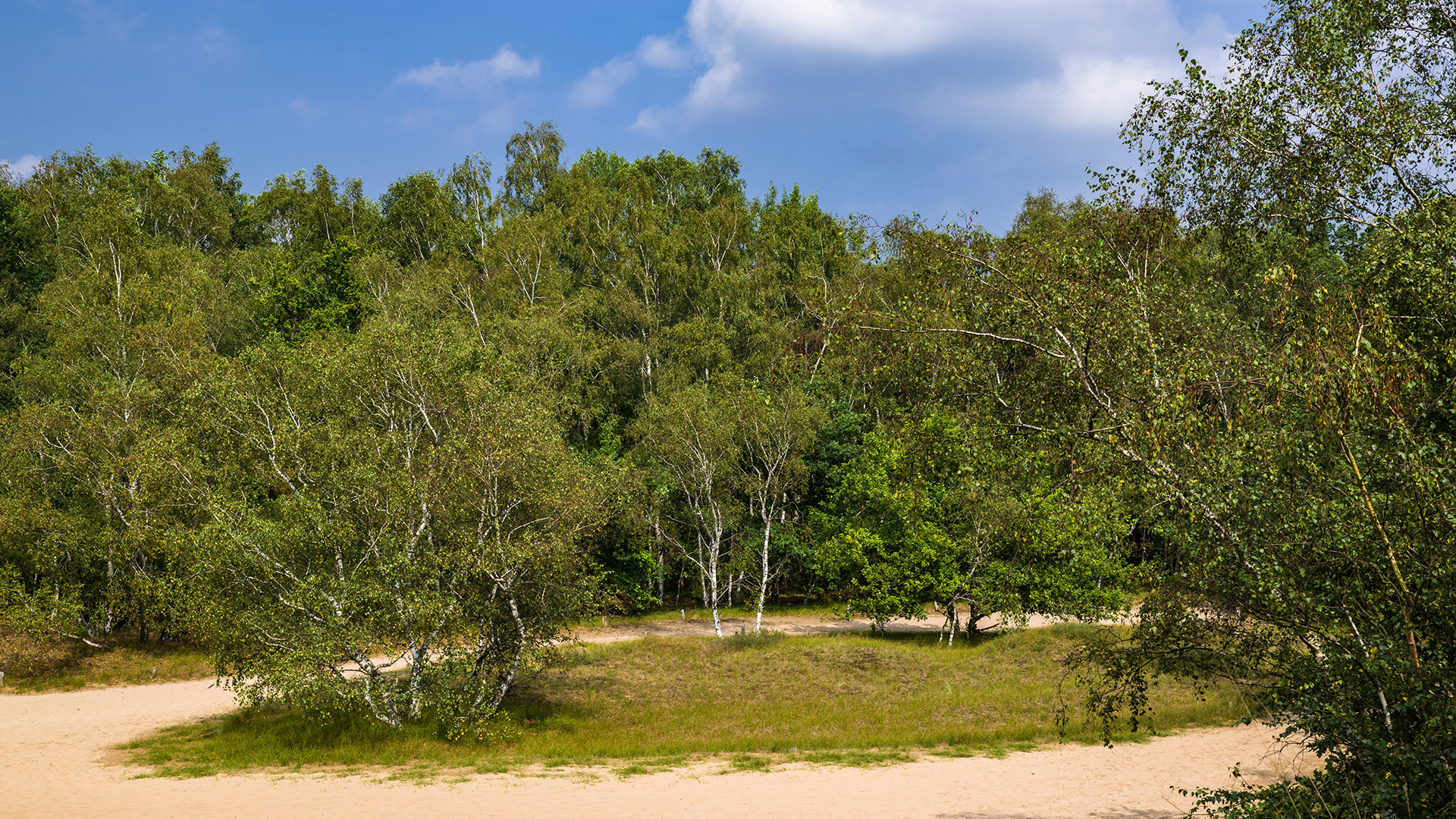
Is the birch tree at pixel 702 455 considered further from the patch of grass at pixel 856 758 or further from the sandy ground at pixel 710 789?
the sandy ground at pixel 710 789

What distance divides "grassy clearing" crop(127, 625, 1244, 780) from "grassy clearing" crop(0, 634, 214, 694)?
29.6 ft

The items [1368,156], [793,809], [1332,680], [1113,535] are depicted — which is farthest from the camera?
[793,809]

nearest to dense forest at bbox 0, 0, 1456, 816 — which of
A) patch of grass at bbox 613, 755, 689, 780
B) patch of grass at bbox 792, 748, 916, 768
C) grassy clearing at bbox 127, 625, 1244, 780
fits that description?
grassy clearing at bbox 127, 625, 1244, 780

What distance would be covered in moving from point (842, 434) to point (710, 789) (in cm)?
2651

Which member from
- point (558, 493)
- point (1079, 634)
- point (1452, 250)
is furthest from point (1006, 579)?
point (1452, 250)

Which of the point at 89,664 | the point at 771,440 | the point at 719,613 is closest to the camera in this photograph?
the point at 89,664

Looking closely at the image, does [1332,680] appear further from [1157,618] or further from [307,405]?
[307,405]

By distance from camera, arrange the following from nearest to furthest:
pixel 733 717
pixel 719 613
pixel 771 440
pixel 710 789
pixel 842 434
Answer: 1. pixel 710 789
2. pixel 733 717
3. pixel 771 440
4. pixel 719 613
5. pixel 842 434

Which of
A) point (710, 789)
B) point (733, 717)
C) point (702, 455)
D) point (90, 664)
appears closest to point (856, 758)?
point (710, 789)

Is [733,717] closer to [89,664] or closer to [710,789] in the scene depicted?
[710,789]

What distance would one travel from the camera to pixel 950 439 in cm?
1061

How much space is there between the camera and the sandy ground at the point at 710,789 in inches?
548

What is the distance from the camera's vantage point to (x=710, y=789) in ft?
50.5

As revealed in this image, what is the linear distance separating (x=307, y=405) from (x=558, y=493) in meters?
11.5
